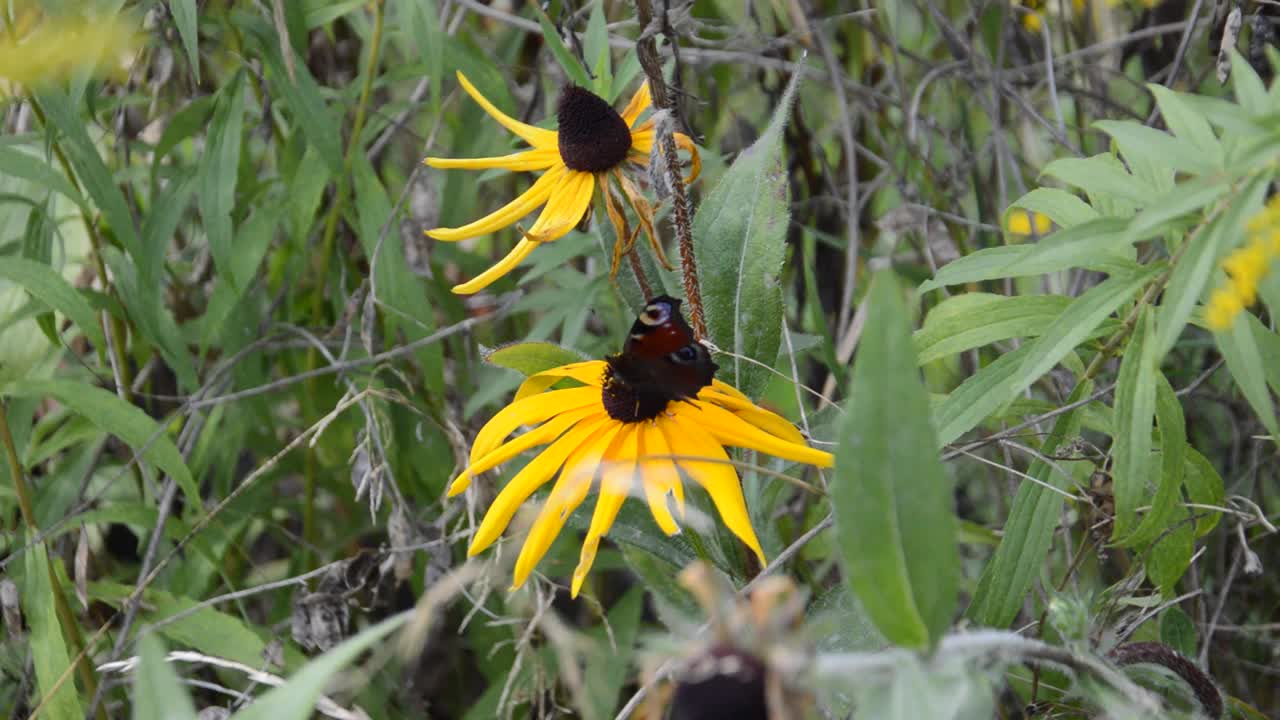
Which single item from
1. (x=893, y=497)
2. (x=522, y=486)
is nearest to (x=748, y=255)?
(x=522, y=486)

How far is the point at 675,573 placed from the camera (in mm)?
1392

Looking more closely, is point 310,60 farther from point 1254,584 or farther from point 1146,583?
point 1254,584

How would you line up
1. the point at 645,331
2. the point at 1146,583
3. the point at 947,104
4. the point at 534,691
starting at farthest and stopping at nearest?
the point at 947,104 → the point at 1146,583 → the point at 534,691 → the point at 645,331

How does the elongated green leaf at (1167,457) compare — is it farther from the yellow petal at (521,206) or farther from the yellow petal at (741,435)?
the yellow petal at (521,206)

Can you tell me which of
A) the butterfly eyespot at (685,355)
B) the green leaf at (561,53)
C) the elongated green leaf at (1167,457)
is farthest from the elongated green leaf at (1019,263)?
the green leaf at (561,53)

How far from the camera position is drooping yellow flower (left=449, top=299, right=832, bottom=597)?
97 cm

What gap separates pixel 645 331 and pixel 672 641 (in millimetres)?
438

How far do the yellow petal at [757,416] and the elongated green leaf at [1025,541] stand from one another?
8.5 inches

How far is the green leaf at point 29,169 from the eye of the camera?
1.44 metres

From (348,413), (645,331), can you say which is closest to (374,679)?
(348,413)

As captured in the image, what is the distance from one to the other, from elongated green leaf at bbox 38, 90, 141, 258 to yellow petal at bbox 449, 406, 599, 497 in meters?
0.71

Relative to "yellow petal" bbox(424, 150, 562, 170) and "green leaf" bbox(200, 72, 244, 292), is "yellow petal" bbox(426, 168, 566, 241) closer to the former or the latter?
"yellow petal" bbox(424, 150, 562, 170)

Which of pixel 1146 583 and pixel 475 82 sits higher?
pixel 475 82

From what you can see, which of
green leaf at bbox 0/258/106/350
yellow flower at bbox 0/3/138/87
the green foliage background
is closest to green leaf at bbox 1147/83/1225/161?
the green foliage background
